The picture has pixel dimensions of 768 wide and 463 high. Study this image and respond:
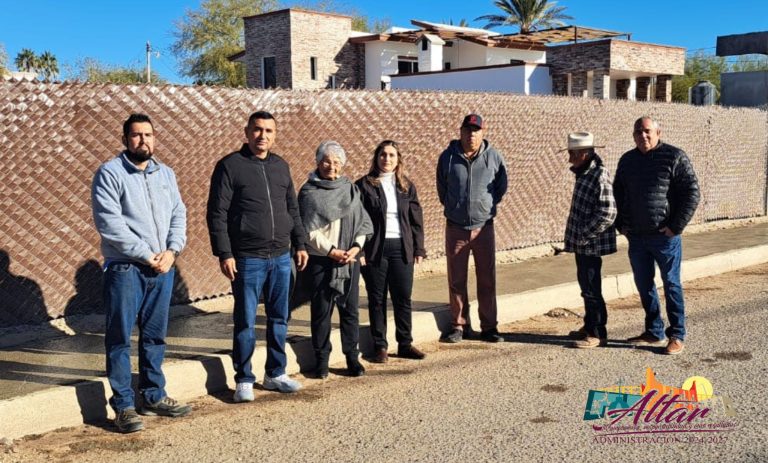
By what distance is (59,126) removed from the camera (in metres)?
6.58

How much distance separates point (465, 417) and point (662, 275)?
2692 millimetres

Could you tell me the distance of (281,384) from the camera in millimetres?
5629

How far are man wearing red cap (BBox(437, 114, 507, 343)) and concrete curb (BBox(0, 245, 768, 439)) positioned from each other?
1.50ft

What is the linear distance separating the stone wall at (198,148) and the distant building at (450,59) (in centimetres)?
2536

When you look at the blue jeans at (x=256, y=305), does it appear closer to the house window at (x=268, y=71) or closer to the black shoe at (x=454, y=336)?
the black shoe at (x=454, y=336)

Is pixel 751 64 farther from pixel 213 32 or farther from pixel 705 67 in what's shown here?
pixel 213 32

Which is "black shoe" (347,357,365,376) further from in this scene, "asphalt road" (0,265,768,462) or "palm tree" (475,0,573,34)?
"palm tree" (475,0,573,34)

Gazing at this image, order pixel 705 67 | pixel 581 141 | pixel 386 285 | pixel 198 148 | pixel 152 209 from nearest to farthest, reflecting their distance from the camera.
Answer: pixel 152 209 → pixel 386 285 → pixel 581 141 → pixel 198 148 → pixel 705 67

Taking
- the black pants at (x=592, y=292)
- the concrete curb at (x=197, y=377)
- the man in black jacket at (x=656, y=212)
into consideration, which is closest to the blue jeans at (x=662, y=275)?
the man in black jacket at (x=656, y=212)

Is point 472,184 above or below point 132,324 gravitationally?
above

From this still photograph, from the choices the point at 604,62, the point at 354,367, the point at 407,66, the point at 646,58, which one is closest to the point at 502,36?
the point at 407,66

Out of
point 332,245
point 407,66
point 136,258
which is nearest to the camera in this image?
point 136,258

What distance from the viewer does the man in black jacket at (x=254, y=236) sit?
17.3 feet

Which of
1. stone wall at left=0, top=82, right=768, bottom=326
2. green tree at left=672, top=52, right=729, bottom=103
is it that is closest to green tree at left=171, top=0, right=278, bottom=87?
green tree at left=672, top=52, right=729, bottom=103
